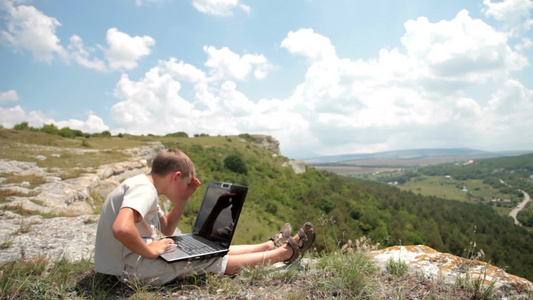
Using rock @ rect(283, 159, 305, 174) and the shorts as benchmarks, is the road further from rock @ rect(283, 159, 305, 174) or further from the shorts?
the shorts

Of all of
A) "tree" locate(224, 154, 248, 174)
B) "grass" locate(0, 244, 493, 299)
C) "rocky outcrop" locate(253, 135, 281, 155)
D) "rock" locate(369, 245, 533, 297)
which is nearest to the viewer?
"grass" locate(0, 244, 493, 299)

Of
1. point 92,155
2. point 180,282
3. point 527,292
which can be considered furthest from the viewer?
point 92,155

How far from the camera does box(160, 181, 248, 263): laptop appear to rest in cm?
298

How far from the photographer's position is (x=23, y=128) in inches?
794

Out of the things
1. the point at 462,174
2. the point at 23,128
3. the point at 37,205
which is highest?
the point at 23,128

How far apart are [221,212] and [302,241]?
1118 mm

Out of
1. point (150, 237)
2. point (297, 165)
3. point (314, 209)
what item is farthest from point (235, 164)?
point (150, 237)

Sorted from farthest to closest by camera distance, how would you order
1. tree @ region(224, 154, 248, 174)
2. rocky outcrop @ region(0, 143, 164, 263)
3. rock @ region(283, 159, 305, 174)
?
rock @ region(283, 159, 305, 174) → tree @ region(224, 154, 248, 174) → rocky outcrop @ region(0, 143, 164, 263)

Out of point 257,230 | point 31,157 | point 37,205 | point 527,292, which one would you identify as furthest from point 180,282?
point 257,230

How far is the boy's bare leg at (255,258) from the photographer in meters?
3.10

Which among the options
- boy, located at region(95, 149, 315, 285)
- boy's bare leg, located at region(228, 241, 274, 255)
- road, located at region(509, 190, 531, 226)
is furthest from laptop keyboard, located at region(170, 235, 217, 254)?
road, located at region(509, 190, 531, 226)

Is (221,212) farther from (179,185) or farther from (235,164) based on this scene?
(235,164)

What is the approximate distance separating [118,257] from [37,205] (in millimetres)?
5833

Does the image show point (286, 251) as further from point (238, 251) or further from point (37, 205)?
point (37, 205)
